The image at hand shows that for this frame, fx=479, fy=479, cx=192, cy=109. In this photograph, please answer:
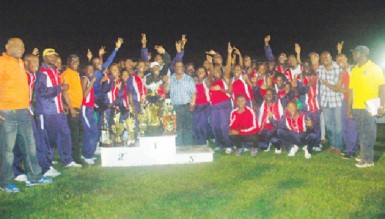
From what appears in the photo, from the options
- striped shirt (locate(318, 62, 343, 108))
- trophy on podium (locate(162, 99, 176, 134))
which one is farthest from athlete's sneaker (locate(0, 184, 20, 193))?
striped shirt (locate(318, 62, 343, 108))

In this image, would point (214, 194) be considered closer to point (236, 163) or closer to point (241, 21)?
point (236, 163)

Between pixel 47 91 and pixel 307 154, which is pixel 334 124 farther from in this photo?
pixel 47 91

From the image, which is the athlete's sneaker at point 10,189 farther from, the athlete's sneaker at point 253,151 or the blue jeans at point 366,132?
the blue jeans at point 366,132

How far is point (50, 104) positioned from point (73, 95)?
35.2 inches

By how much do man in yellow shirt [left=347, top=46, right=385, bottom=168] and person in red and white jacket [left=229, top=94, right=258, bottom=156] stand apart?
240cm

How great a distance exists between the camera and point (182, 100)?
11.2 meters

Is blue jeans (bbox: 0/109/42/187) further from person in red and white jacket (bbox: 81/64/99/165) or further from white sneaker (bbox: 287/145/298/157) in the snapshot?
white sneaker (bbox: 287/145/298/157)

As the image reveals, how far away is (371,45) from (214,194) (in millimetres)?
22465

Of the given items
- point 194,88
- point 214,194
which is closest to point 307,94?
point 194,88

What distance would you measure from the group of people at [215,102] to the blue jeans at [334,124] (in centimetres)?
2

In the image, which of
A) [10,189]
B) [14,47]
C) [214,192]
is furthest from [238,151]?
[14,47]

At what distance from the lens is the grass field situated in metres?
6.41

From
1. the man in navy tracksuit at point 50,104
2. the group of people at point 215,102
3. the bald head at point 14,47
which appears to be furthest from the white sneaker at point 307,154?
the bald head at point 14,47

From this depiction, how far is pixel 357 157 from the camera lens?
10.3 metres
